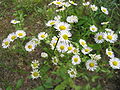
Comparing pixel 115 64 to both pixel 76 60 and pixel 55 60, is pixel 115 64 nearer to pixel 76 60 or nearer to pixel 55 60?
pixel 76 60

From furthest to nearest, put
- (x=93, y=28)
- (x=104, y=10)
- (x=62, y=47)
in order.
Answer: (x=104, y=10) → (x=93, y=28) → (x=62, y=47)

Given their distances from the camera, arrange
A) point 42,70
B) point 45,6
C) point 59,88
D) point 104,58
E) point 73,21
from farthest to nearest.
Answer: point 45,6
point 73,21
point 104,58
point 42,70
point 59,88

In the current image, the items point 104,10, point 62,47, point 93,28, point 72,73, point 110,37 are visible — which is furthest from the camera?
point 104,10

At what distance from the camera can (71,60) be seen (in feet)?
5.63

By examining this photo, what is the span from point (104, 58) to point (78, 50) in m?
0.31

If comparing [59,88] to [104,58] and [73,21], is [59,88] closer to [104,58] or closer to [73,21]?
[104,58]

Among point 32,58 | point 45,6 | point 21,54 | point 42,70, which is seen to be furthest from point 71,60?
point 45,6

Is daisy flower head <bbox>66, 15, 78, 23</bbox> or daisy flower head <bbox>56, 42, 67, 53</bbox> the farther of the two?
daisy flower head <bbox>66, 15, 78, 23</bbox>

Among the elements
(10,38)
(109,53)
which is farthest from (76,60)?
(10,38)

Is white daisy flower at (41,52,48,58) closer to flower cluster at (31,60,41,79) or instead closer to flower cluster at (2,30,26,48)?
flower cluster at (31,60,41,79)

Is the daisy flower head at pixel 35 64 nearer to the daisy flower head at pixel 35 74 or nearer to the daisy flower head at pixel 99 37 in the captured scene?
the daisy flower head at pixel 35 74

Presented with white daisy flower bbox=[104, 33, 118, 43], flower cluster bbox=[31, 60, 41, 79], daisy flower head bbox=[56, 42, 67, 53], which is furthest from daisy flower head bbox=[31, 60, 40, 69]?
white daisy flower bbox=[104, 33, 118, 43]

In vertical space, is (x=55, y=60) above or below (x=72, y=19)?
below

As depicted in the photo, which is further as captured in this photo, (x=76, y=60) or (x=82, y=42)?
(x=82, y=42)
